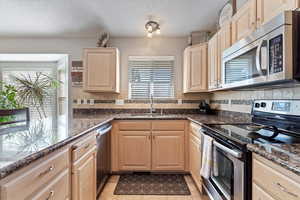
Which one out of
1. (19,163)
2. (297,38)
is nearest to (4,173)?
→ (19,163)

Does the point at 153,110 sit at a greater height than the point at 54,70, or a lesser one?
lesser

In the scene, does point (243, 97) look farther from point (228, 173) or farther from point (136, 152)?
point (136, 152)

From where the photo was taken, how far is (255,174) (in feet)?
3.81

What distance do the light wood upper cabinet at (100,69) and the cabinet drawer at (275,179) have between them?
2575 mm

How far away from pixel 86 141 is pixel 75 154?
0.29 meters

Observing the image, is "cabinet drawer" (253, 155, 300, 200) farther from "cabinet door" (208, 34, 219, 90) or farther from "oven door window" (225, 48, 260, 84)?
"cabinet door" (208, 34, 219, 90)

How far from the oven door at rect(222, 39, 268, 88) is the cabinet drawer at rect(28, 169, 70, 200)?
149 cm

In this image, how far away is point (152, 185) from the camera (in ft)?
8.95

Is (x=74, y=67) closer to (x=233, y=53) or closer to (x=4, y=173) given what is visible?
(x=233, y=53)

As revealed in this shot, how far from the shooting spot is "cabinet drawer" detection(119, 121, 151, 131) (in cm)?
305

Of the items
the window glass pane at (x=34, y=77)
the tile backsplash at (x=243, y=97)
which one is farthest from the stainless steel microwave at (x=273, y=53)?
the window glass pane at (x=34, y=77)

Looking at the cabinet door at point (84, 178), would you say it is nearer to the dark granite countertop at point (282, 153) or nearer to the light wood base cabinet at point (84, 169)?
the light wood base cabinet at point (84, 169)

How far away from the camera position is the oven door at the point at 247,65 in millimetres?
1510

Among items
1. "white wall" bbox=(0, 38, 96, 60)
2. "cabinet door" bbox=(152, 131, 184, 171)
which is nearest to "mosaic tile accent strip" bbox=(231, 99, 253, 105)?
"cabinet door" bbox=(152, 131, 184, 171)
